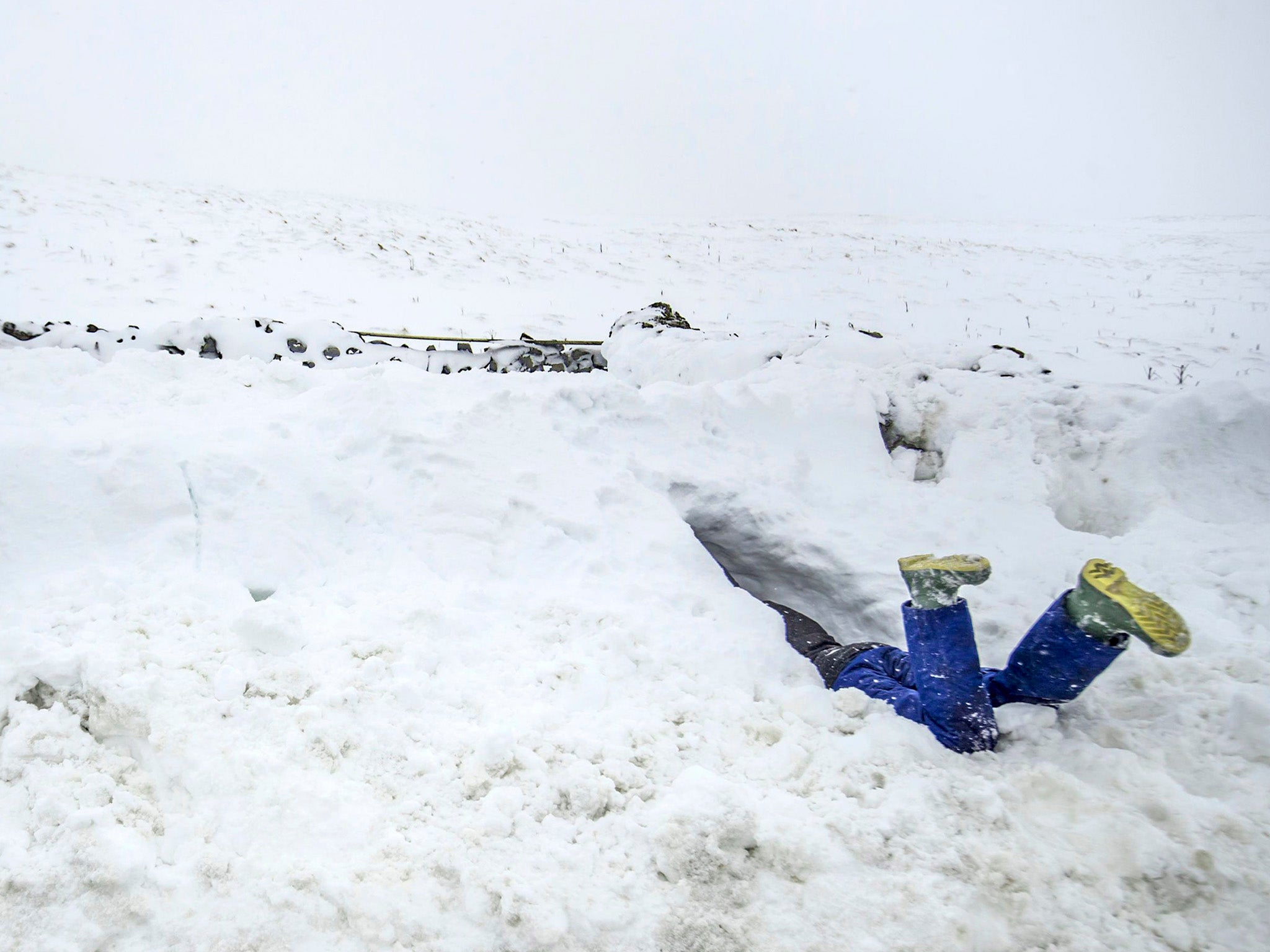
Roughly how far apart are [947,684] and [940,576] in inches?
14.0

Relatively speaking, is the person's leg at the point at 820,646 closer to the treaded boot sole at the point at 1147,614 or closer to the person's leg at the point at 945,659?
the person's leg at the point at 945,659

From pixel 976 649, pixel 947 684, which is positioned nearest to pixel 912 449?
pixel 976 649

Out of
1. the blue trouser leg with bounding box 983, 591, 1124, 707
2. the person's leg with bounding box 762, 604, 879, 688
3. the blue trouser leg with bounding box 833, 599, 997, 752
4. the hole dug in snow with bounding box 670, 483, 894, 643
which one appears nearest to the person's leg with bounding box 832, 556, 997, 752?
the blue trouser leg with bounding box 833, 599, 997, 752

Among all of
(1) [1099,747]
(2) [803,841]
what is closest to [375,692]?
(2) [803,841]

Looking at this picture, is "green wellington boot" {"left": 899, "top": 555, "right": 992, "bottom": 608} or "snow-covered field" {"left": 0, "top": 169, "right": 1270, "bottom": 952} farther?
"green wellington boot" {"left": 899, "top": 555, "right": 992, "bottom": 608}

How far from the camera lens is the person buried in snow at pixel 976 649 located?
2.10 m

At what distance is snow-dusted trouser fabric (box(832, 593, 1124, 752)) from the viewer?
2.21 m

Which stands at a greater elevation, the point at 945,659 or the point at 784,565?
the point at 945,659

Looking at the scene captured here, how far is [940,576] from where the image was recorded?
89.1 inches

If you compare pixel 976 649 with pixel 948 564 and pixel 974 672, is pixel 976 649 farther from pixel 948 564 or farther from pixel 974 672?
pixel 948 564

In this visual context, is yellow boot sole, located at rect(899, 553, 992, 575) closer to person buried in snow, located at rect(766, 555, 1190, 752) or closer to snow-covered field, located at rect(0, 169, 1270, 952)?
person buried in snow, located at rect(766, 555, 1190, 752)

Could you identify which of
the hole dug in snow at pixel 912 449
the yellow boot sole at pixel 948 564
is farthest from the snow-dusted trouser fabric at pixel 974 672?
the hole dug in snow at pixel 912 449

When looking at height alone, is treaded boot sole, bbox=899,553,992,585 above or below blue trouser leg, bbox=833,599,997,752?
above

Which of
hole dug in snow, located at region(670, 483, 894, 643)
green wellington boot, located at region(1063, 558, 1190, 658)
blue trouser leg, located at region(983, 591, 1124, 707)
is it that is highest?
green wellington boot, located at region(1063, 558, 1190, 658)
